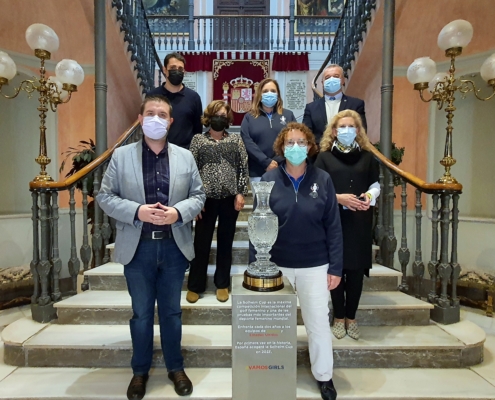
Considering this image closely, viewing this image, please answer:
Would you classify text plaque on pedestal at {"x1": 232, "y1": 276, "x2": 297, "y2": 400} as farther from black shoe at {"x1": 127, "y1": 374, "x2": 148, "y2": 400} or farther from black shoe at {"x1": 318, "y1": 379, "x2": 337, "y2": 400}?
black shoe at {"x1": 127, "y1": 374, "x2": 148, "y2": 400}

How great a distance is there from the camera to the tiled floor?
2049mm

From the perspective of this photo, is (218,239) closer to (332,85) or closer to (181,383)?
(181,383)

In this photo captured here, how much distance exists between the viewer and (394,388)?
2.13 metres

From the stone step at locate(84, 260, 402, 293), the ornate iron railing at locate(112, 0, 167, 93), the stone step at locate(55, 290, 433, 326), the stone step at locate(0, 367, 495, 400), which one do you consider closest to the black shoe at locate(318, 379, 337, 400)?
the stone step at locate(0, 367, 495, 400)

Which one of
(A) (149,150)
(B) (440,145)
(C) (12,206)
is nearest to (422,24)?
(B) (440,145)

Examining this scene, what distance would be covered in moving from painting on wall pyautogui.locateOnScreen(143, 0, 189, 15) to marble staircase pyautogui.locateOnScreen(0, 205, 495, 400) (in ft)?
31.1

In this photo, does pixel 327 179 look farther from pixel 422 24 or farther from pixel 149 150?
pixel 422 24

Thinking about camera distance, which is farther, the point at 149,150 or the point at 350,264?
the point at 350,264

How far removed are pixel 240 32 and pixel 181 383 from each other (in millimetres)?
9274

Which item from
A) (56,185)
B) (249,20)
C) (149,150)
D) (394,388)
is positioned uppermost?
(249,20)

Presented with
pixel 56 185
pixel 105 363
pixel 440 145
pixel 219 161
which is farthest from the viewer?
pixel 440 145

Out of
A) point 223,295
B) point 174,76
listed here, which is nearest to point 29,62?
point 174,76

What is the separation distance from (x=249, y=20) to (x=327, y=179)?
9.05 meters

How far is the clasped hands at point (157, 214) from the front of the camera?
1768 mm
